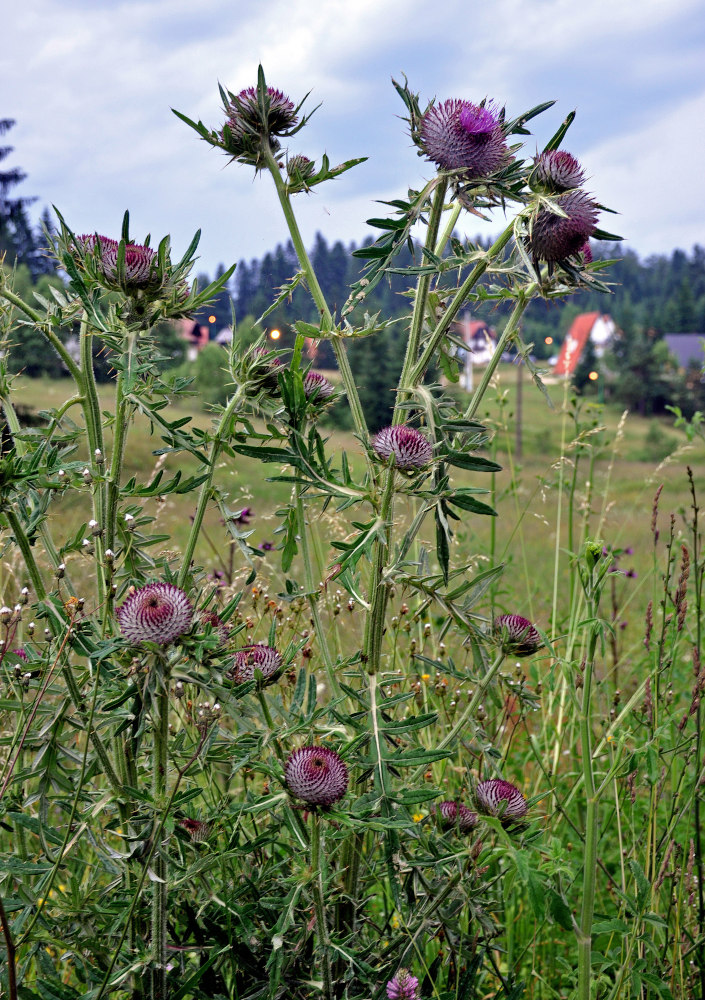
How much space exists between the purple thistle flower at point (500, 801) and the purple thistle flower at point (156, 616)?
3.27 feet

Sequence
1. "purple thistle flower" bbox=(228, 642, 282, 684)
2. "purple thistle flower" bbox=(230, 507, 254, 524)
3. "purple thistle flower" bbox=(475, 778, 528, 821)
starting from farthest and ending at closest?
1. "purple thistle flower" bbox=(230, 507, 254, 524)
2. "purple thistle flower" bbox=(475, 778, 528, 821)
3. "purple thistle flower" bbox=(228, 642, 282, 684)

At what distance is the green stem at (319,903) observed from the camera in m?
1.96

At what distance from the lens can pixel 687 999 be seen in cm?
245

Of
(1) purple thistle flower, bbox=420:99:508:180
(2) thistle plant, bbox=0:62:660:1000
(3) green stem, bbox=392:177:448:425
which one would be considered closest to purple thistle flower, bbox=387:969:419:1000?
(2) thistle plant, bbox=0:62:660:1000

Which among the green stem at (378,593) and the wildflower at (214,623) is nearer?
the wildflower at (214,623)

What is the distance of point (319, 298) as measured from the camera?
2.42 metres

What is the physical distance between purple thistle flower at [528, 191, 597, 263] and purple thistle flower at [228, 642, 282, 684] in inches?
52.2

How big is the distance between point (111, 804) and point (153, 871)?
336 mm

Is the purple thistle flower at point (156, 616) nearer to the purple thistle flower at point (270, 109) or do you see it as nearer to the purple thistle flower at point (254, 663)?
the purple thistle flower at point (254, 663)

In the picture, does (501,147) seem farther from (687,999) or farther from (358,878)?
(687,999)

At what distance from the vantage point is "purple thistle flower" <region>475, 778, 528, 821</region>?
2.20 metres

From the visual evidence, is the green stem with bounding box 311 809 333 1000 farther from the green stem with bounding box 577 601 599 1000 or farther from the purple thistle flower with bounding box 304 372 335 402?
the purple thistle flower with bounding box 304 372 335 402

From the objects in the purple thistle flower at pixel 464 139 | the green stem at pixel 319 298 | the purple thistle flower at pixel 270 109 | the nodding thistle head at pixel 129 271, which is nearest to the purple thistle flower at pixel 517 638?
the green stem at pixel 319 298

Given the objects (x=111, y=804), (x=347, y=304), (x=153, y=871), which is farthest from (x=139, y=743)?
(x=347, y=304)
